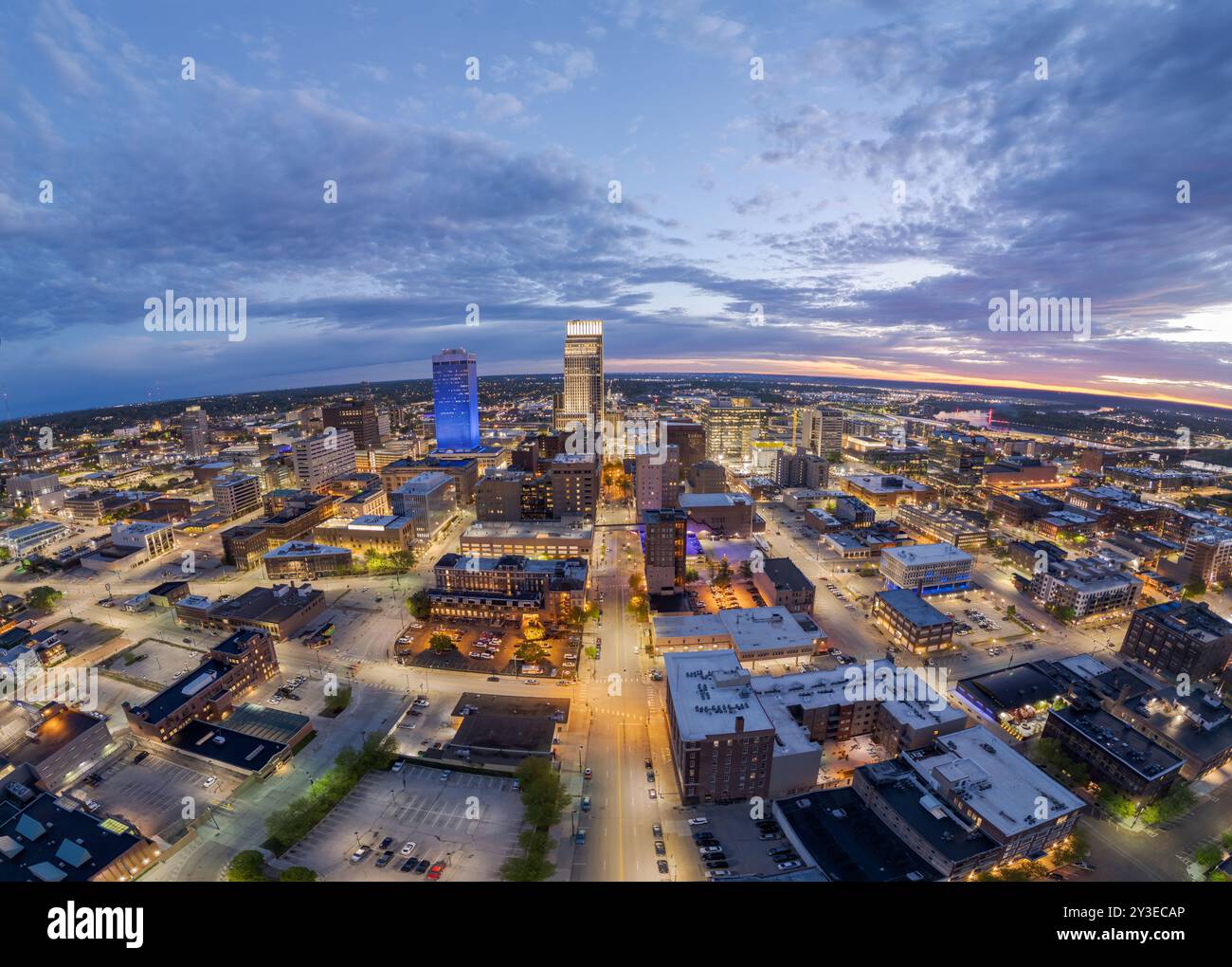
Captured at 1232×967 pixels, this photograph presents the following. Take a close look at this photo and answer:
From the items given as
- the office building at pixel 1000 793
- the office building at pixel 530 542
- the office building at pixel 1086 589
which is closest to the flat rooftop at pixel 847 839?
the office building at pixel 1000 793

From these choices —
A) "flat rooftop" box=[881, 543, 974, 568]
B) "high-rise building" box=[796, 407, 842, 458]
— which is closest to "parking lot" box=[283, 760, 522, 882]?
"flat rooftop" box=[881, 543, 974, 568]

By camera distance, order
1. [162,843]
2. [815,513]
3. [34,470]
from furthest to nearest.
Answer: [34,470]
[815,513]
[162,843]

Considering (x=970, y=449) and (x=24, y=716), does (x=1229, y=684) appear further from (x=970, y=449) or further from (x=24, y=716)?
(x=24, y=716)

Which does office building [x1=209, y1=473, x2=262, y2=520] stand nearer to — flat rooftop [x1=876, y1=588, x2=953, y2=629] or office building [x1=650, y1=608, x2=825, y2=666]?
office building [x1=650, y1=608, x2=825, y2=666]

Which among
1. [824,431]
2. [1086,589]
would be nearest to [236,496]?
[1086,589]

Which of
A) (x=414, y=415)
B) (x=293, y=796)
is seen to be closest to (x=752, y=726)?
(x=293, y=796)

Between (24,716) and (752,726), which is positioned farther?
(24,716)
